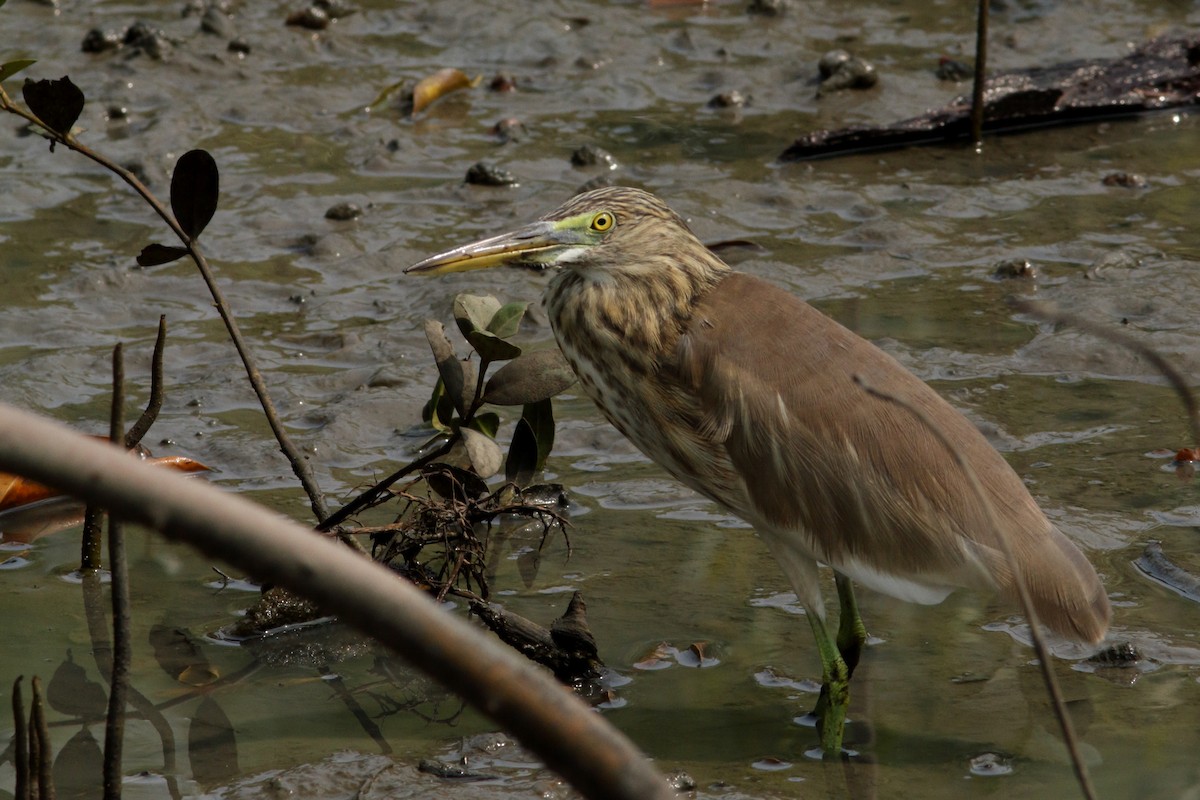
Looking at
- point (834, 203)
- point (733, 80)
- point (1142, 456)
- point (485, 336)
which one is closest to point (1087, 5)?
point (733, 80)

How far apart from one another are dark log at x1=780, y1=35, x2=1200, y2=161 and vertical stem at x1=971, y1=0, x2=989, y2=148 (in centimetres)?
8

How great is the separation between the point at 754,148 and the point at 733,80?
0.93 m

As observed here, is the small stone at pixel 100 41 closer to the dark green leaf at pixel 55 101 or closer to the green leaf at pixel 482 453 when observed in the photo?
the dark green leaf at pixel 55 101

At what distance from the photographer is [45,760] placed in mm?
2404

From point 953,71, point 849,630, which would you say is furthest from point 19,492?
point 953,71

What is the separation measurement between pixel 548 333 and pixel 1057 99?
126 inches

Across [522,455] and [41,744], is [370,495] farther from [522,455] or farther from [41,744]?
[41,744]

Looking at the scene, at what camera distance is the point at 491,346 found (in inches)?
138

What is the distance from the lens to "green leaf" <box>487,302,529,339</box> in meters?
3.63

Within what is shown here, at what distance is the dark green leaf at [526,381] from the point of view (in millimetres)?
3650

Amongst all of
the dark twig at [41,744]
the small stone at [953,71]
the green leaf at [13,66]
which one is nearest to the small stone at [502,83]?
the small stone at [953,71]

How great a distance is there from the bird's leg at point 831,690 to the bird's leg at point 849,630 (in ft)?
0.78

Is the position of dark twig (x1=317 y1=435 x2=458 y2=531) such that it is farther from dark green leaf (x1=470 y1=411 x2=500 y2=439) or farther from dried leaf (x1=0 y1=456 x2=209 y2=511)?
dried leaf (x1=0 y1=456 x2=209 y2=511)

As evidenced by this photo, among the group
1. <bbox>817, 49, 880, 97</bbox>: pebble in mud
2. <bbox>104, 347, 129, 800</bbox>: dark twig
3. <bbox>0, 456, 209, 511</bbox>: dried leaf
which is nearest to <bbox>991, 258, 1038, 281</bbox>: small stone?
<bbox>817, 49, 880, 97</bbox>: pebble in mud
